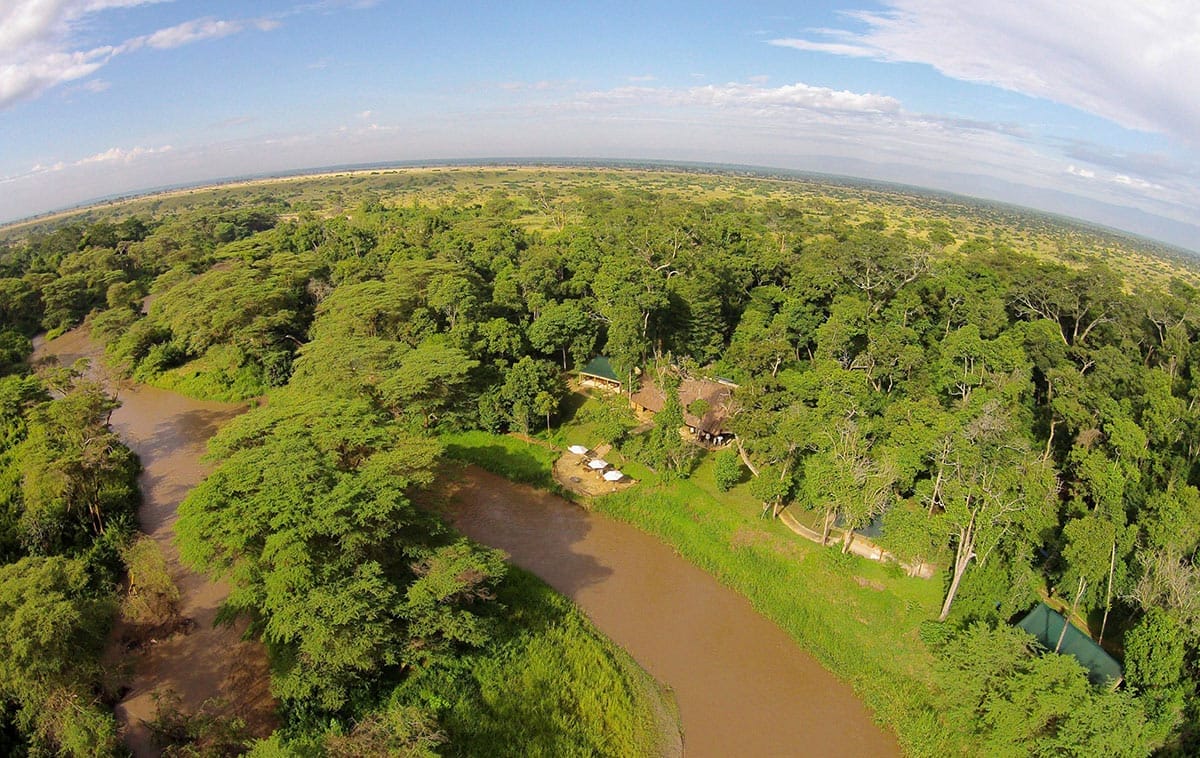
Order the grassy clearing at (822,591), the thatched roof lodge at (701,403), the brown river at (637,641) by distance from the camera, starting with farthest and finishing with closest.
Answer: the thatched roof lodge at (701,403) < the grassy clearing at (822,591) < the brown river at (637,641)

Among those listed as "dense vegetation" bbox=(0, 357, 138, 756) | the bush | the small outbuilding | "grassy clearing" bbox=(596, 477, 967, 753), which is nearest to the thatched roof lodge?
the small outbuilding

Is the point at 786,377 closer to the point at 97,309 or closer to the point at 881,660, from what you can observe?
the point at 881,660

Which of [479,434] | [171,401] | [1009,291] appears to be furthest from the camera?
[171,401]

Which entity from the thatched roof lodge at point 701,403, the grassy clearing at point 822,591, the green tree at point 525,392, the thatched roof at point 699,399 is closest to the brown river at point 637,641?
the grassy clearing at point 822,591

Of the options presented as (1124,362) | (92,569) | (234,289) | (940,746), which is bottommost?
(940,746)

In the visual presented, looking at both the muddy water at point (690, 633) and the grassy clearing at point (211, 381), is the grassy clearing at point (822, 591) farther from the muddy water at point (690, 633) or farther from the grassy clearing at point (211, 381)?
the grassy clearing at point (211, 381)

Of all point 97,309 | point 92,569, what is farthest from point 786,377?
point 97,309

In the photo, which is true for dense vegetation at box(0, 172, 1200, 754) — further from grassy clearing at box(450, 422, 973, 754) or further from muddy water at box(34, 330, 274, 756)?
muddy water at box(34, 330, 274, 756)
